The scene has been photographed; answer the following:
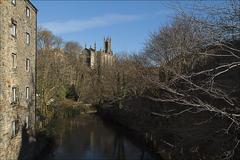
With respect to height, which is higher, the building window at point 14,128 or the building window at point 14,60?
the building window at point 14,60

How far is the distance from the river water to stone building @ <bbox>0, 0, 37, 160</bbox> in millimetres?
4306

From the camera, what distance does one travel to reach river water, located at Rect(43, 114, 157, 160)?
27312 mm

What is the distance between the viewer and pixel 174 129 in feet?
75.1

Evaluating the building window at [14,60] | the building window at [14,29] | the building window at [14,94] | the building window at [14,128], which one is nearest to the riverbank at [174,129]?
the building window at [14,128]

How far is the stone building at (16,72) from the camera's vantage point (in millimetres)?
19064

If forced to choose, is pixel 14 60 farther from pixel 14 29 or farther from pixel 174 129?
pixel 174 129

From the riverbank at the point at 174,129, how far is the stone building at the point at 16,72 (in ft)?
25.9

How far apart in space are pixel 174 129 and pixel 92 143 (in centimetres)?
1190

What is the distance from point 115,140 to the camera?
3466 cm

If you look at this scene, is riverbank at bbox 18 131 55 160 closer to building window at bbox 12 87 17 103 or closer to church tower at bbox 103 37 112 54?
building window at bbox 12 87 17 103

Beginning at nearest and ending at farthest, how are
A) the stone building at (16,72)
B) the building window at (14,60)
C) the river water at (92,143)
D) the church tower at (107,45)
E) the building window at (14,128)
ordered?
the stone building at (16,72) → the building window at (14,128) → the building window at (14,60) → the river water at (92,143) → the church tower at (107,45)

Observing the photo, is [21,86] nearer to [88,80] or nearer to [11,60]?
[11,60]

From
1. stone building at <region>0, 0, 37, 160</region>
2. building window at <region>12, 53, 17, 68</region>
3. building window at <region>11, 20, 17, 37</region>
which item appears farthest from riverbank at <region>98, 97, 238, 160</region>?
building window at <region>11, 20, 17, 37</region>

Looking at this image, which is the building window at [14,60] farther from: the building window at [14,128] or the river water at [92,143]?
the river water at [92,143]
